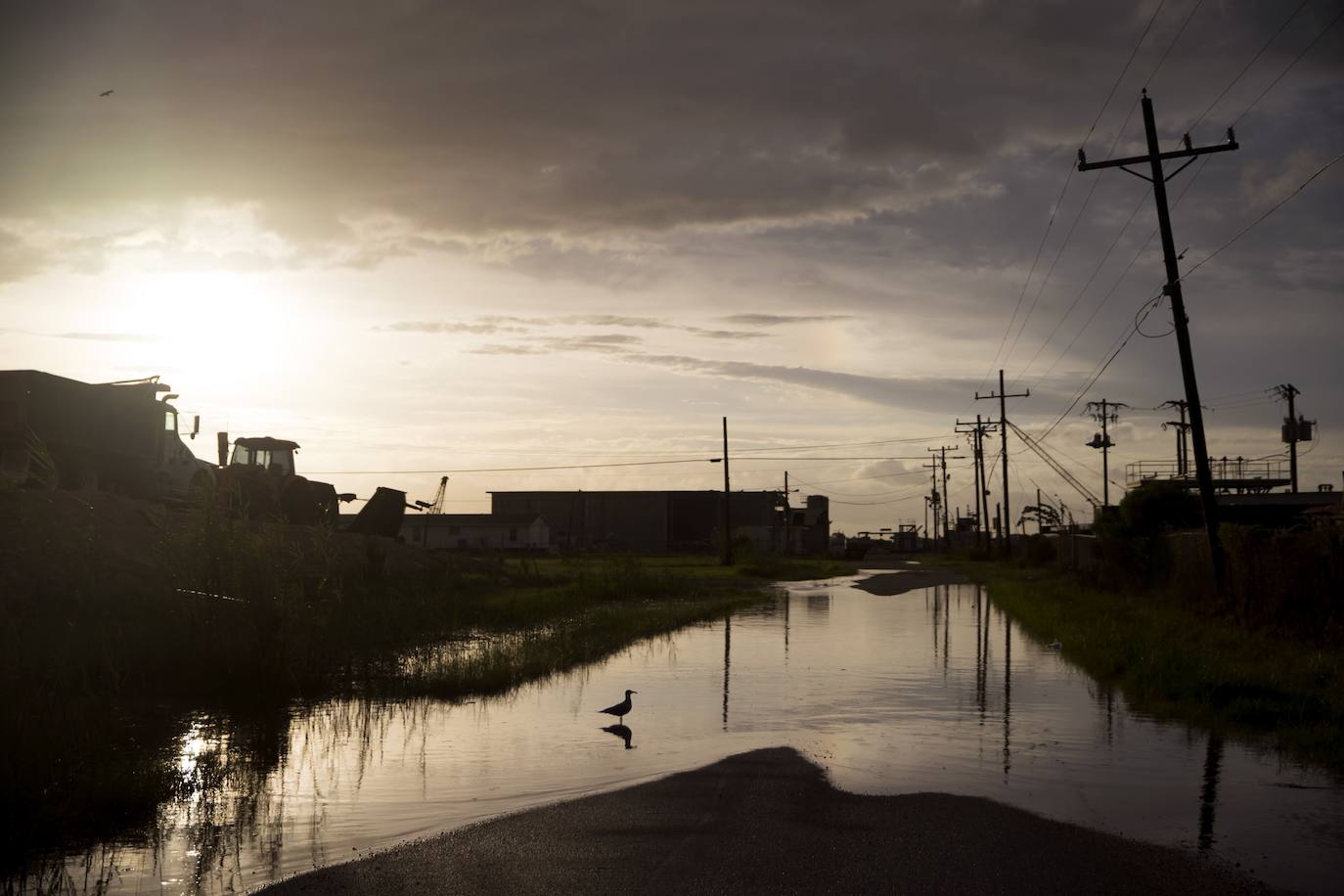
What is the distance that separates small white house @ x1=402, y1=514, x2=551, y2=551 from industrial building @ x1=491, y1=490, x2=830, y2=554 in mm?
6135

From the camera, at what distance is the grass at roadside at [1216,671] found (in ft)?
40.0

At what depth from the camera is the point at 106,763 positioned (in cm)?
940

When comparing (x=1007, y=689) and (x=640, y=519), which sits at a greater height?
(x=640, y=519)

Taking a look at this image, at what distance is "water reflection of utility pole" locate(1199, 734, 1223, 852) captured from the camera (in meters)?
7.89

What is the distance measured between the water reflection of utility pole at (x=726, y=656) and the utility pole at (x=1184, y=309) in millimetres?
10421

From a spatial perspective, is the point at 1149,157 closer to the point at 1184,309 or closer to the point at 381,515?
the point at 1184,309

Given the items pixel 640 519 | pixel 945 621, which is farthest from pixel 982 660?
pixel 640 519

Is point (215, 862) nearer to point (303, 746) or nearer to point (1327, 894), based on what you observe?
point (303, 746)

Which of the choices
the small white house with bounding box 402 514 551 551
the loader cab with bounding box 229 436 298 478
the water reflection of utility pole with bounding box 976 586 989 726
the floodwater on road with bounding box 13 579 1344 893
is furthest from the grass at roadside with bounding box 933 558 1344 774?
the small white house with bounding box 402 514 551 551

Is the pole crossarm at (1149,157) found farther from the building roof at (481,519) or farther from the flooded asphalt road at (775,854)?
the building roof at (481,519)

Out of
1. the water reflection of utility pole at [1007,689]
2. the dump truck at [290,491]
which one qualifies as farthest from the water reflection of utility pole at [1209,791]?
the dump truck at [290,491]

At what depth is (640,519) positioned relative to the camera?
113500 millimetres

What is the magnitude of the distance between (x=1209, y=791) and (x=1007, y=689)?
6.81m

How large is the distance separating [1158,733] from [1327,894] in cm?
585
